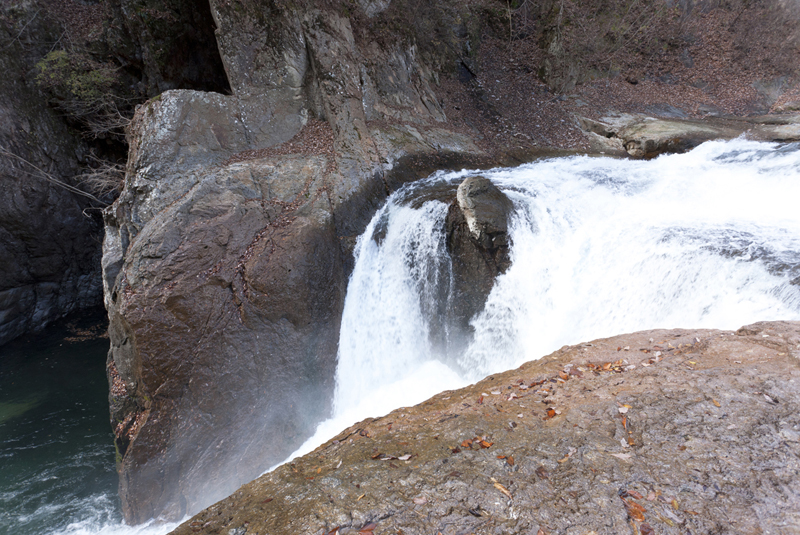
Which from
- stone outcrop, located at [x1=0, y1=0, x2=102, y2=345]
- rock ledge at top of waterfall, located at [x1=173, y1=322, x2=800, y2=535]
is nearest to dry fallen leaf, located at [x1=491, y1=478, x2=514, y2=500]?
rock ledge at top of waterfall, located at [x1=173, y1=322, x2=800, y2=535]

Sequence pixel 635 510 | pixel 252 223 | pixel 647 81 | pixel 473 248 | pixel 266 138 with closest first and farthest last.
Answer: pixel 635 510 < pixel 252 223 < pixel 473 248 < pixel 266 138 < pixel 647 81

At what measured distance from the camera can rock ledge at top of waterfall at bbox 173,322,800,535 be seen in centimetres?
230

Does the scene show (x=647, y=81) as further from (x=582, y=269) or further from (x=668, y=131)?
(x=582, y=269)

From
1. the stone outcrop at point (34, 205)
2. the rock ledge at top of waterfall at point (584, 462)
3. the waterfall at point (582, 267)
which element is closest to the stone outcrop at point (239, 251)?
the waterfall at point (582, 267)

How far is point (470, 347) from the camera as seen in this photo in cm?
755

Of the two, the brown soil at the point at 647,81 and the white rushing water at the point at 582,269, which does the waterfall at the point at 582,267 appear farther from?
the brown soil at the point at 647,81

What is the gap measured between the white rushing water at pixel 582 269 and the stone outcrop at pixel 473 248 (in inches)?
7.1

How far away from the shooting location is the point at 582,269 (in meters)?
6.77

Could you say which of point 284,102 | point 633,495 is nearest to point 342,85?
point 284,102

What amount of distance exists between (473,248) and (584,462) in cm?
523

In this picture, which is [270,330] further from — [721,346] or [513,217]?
[721,346]

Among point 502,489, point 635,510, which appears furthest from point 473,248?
point 635,510

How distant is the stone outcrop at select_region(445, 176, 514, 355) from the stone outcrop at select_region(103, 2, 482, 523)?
2.30m

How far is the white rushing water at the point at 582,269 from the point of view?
5.36 metres
